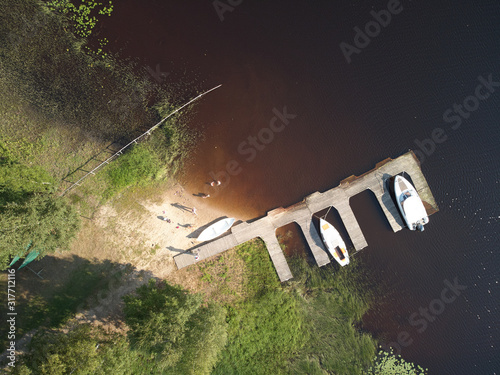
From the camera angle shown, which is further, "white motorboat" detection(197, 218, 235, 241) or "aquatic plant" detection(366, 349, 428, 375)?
"aquatic plant" detection(366, 349, 428, 375)

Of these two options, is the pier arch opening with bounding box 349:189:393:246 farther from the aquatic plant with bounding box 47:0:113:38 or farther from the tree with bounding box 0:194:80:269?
the aquatic plant with bounding box 47:0:113:38

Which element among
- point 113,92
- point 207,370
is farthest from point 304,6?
point 207,370

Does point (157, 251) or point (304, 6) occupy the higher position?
point (304, 6)

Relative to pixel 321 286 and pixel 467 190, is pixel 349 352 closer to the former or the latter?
pixel 321 286

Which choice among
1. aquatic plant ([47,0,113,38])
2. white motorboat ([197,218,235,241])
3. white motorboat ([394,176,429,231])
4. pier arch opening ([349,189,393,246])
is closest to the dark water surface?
pier arch opening ([349,189,393,246])

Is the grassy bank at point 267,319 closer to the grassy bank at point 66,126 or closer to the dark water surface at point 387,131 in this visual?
the dark water surface at point 387,131

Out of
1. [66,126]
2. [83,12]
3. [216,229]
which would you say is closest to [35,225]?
[66,126]
